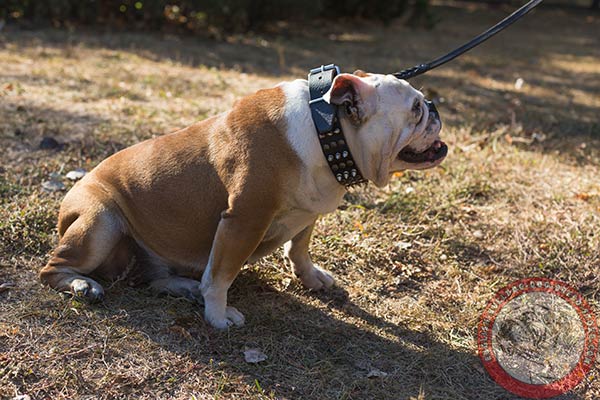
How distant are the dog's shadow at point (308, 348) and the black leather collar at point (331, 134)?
86 cm

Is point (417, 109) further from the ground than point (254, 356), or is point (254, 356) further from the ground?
point (417, 109)

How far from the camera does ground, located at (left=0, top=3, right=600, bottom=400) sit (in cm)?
316

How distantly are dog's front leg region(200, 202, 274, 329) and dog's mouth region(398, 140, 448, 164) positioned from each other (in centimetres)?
72

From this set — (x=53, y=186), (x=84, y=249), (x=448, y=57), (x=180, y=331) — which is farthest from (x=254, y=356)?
(x=53, y=186)

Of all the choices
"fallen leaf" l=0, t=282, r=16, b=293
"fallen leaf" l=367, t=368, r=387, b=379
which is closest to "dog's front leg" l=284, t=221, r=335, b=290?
"fallen leaf" l=367, t=368, r=387, b=379

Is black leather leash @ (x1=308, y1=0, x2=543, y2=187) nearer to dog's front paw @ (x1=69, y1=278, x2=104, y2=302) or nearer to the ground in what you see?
the ground

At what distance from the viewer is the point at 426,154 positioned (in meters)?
3.42

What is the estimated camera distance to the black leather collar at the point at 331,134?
10.4ft

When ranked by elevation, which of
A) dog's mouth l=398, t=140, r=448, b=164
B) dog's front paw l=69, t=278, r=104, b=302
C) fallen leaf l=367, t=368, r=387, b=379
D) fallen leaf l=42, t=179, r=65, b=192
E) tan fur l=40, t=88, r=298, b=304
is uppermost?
dog's mouth l=398, t=140, r=448, b=164

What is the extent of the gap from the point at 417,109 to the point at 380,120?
209mm

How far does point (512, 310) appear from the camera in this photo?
381 cm

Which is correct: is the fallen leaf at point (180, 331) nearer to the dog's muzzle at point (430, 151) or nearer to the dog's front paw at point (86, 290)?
the dog's front paw at point (86, 290)

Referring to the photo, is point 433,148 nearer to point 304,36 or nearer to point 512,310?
point 512,310

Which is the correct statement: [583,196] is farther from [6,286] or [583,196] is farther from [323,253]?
[6,286]
